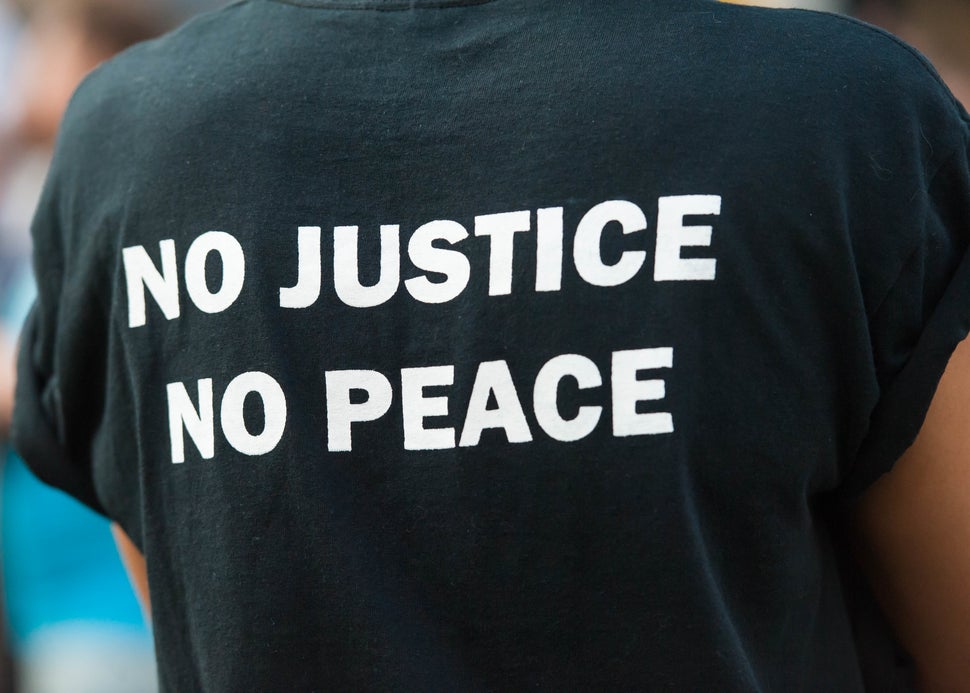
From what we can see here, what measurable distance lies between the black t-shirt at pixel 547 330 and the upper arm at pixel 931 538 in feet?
0.14

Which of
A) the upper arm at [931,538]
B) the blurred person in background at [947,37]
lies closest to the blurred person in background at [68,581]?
the upper arm at [931,538]

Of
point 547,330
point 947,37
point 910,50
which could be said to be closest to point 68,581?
point 547,330

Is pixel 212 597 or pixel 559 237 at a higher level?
pixel 559 237

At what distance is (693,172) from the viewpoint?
0.70 meters

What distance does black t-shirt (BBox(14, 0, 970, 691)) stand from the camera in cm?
71

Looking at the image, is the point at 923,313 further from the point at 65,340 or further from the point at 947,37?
the point at 947,37

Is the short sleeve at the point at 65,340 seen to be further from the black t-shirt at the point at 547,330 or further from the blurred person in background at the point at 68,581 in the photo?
the blurred person in background at the point at 68,581

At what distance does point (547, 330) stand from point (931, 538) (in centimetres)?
36

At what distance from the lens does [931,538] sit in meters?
0.81

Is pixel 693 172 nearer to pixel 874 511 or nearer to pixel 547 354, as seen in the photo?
pixel 547 354

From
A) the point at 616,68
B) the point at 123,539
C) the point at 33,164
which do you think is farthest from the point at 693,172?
the point at 33,164

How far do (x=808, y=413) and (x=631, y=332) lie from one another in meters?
0.14

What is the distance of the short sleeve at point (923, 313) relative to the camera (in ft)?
2.39

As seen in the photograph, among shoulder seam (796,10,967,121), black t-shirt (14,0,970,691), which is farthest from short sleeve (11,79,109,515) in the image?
shoulder seam (796,10,967,121)
